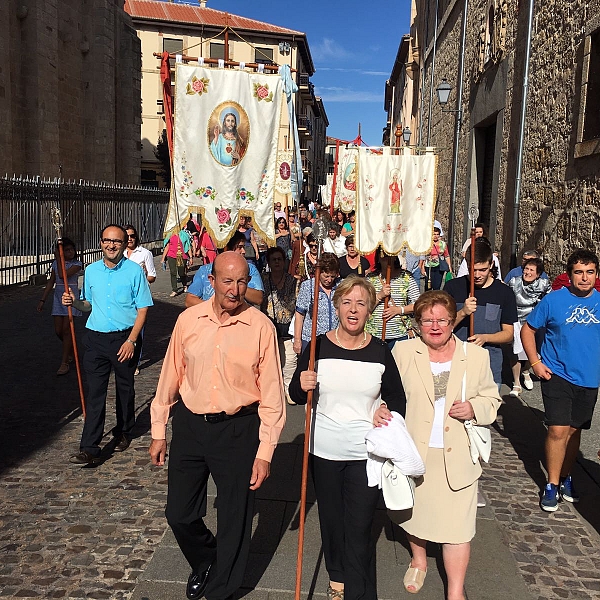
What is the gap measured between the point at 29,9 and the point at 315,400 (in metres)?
22.9

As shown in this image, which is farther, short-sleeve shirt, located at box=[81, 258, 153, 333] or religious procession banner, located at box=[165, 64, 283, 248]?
religious procession banner, located at box=[165, 64, 283, 248]

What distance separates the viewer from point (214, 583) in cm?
341

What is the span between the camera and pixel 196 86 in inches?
253

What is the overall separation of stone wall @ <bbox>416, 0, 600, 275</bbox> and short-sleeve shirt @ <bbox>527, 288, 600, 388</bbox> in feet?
14.9

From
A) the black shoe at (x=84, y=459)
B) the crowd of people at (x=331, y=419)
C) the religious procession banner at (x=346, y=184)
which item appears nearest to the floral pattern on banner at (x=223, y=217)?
the black shoe at (x=84, y=459)

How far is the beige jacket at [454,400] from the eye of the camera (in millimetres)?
3439

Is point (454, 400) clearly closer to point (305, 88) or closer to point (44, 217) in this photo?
point (44, 217)

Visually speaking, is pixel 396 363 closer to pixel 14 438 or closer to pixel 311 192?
pixel 14 438

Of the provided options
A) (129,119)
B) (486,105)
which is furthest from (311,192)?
(486,105)

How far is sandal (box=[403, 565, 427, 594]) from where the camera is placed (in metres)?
3.66

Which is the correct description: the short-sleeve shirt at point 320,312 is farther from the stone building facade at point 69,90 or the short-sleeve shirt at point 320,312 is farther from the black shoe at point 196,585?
the stone building facade at point 69,90

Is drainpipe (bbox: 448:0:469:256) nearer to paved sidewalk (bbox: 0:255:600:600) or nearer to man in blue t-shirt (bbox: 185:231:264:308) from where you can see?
paved sidewalk (bbox: 0:255:600:600)

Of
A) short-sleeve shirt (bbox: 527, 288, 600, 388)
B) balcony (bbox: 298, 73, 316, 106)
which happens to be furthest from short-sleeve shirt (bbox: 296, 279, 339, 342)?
balcony (bbox: 298, 73, 316, 106)

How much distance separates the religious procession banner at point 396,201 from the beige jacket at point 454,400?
4.58 meters
